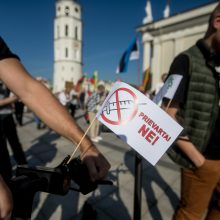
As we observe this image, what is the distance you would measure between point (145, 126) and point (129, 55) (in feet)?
33.8

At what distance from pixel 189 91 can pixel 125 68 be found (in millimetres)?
9642

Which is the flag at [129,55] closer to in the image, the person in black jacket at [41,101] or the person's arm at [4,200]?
the person in black jacket at [41,101]

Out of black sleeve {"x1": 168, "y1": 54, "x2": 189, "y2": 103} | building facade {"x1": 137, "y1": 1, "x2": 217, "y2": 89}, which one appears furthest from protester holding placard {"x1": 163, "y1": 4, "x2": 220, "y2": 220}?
building facade {"x1": 137, "y1": 1, "x2": 217, "y2": 89}

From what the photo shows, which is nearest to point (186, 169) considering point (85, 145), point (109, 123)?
point (109, 123)

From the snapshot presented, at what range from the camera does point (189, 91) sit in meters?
1.39

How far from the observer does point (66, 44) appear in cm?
5822

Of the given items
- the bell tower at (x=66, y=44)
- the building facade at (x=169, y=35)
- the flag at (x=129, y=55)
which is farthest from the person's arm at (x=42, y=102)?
the bell tower at (x=66, y=44)

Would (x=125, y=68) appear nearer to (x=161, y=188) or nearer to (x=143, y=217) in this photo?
(x=161, y=188)

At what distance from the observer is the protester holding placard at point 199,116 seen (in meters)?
1.37

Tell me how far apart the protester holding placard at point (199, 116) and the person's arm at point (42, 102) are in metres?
0.66

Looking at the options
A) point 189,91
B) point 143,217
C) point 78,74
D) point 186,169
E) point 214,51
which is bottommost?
point 143,217

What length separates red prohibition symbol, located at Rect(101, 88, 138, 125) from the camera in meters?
1.06

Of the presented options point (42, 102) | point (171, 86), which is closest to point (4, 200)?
point (42, 102)

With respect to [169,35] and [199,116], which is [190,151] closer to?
[199,116]
